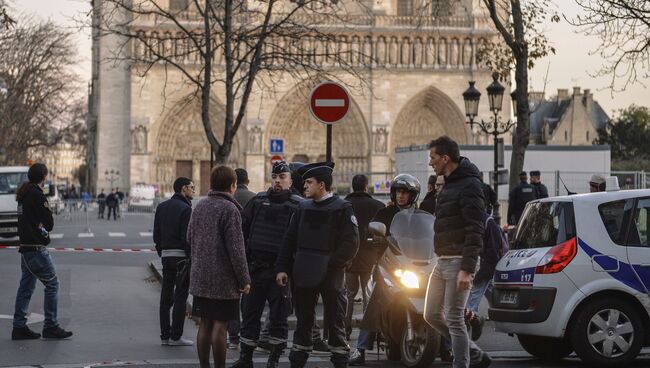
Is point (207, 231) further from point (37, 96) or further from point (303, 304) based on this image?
point (37, 96)

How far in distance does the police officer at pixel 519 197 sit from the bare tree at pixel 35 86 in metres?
27.4

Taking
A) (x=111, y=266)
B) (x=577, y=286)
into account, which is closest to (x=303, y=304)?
(x=577, y=286)

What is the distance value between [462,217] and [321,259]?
3.77 feet

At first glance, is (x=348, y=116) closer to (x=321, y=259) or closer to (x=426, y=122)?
(x=426, y=122)

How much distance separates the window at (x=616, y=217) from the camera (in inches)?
398

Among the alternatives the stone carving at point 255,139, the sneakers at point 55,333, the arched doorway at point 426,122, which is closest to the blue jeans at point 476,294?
the sneakers at point 55,333

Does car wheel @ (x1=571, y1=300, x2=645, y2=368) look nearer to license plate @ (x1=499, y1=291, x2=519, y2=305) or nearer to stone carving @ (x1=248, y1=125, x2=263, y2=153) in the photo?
license plate @ (x1=499, y1=291, x2=519, y2=305)

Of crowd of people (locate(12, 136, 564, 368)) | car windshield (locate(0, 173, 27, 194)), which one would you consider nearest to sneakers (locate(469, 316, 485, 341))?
crowd of people (locate(12, 136, 564, 368))

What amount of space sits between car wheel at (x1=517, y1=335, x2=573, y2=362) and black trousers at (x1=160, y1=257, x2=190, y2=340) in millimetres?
3366

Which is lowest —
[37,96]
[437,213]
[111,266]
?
[111,266]

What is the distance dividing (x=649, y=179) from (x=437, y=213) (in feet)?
60.5

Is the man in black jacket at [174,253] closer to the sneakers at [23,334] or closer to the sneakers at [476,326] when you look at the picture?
the sneakers at [23,334]

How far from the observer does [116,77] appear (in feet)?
201

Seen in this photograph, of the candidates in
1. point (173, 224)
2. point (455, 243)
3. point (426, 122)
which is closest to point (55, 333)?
point (173, 224)
